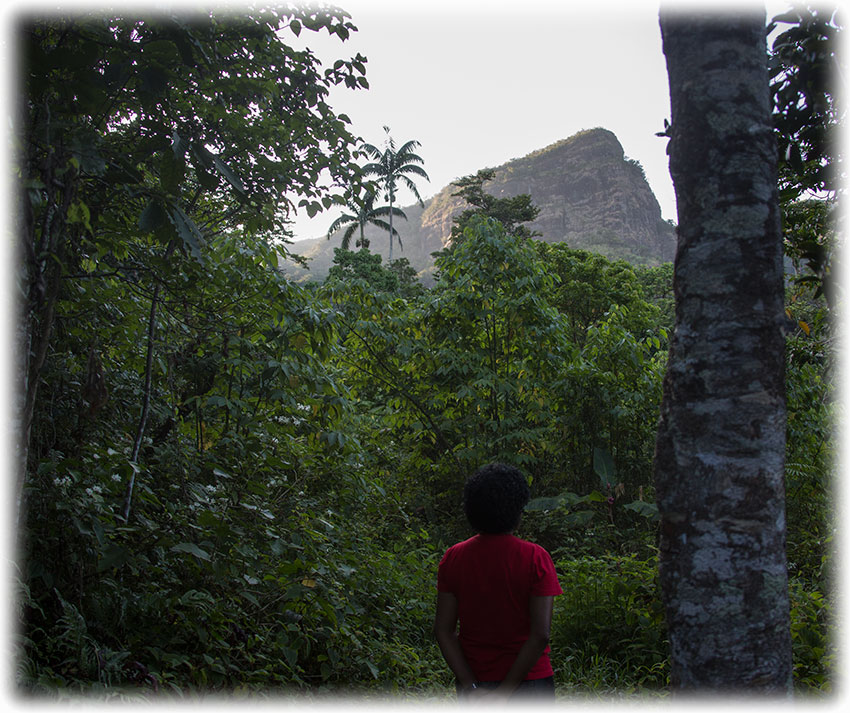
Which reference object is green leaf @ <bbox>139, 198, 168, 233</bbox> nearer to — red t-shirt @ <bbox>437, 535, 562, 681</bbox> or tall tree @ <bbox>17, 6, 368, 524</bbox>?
tall tree @ <bbox>17, 6, 368, 524</bbox>

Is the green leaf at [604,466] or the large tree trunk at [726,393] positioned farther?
the green leaf at [604,466]

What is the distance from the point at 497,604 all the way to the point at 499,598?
21 millimetres

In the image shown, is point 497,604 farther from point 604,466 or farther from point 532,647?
point 604,466

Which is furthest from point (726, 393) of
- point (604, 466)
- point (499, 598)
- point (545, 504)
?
point (604, 466)

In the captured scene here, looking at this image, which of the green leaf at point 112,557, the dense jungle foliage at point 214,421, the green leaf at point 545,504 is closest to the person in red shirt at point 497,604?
the dense jungle foliage at point 214,421

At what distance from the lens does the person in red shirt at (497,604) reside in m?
1.83

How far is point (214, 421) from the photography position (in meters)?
4.39

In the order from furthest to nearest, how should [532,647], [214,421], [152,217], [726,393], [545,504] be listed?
[545,504]
[214,421]
[152,217]
[532,647]
[726,393]

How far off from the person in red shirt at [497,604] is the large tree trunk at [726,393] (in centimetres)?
44

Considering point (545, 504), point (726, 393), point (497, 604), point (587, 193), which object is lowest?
point (545, 504)

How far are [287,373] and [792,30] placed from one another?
320 cm

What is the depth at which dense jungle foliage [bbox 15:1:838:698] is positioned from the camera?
2.27 m

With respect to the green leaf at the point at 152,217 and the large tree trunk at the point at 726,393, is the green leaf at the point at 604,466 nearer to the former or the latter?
the large tree trunk at the point at 726,393

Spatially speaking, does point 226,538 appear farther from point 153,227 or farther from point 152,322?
point 153,227
